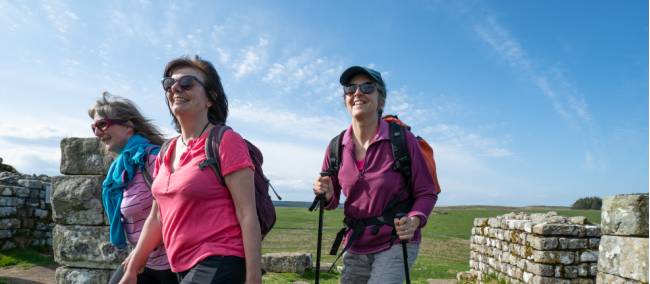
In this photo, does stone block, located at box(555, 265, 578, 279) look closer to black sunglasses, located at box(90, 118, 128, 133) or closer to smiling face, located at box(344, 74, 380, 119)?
smiling face, located at box(344, 74, 380, 119)

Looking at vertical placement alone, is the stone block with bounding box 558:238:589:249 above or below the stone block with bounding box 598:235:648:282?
below

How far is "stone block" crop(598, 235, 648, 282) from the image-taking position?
346cm

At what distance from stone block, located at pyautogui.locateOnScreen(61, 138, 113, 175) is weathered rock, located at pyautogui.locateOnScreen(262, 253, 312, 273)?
268 inches

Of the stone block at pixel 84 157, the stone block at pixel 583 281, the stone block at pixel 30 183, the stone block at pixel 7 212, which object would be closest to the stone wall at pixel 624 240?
the stone block at pixel 84 157

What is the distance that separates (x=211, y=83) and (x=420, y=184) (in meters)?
1.40

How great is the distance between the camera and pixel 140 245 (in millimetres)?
3000

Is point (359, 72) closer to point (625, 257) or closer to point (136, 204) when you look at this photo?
point (136, 204)

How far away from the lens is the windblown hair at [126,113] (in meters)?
3.79

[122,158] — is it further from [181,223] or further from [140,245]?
[181,223]

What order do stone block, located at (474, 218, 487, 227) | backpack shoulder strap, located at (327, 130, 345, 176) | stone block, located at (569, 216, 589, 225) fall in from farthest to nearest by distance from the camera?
stone block, located at (474, 218, 487, 227) → stone block, located at (569, 216, 589, 225) → backpack shoulder strap, located at (327, 130, 345, 176)

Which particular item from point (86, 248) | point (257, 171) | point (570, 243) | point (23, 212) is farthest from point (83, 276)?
point (23, 212)

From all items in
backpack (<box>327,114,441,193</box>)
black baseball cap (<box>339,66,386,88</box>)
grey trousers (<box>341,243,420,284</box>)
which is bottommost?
grey trousers (<box>341,243,420,284</box>)

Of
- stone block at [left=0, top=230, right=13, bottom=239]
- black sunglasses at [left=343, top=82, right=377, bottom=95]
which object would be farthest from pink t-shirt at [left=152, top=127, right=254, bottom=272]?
stone block at [left=0, top=230, right=13, bottom=239]

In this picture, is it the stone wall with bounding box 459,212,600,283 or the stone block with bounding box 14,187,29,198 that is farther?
the stone block with bounding box 14,187,29,198
